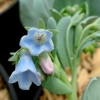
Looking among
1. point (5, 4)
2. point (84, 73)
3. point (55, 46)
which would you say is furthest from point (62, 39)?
point (5, 4)

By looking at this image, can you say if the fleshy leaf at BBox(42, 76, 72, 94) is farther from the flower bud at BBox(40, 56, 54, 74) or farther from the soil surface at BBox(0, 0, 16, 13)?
the soil surface at BBox(0, 0, 16, 13)

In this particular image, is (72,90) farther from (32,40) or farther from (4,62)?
(4,62)

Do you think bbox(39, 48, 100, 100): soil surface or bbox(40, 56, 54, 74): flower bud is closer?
bbox(40, 56, 54, 74): flower bud

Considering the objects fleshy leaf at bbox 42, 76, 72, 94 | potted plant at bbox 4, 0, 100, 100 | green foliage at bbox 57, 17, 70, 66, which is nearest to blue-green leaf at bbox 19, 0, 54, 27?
potted plant at bbox 4, 0, 100, 100

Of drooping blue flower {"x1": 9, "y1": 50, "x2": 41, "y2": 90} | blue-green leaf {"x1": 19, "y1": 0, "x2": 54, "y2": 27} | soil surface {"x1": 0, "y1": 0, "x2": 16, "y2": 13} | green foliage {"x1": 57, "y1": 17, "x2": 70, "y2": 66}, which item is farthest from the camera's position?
soil surface {"x1": 0, "y1": 0, "x2": 16, "y2": 13}

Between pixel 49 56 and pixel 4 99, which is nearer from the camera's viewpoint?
pixel 49 56

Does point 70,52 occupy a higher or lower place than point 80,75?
higher

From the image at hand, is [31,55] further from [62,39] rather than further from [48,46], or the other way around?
[62,39]

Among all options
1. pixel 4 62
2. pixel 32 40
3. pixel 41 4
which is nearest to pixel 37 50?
pixel 32 40
